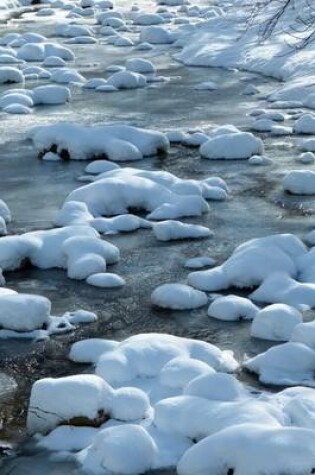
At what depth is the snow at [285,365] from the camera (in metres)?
5.70

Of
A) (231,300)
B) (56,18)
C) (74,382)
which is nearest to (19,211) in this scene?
(231,300)

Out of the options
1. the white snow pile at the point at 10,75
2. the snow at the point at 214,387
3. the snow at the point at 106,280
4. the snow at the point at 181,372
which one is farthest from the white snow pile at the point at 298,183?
the white snow pile at the point at 10,75

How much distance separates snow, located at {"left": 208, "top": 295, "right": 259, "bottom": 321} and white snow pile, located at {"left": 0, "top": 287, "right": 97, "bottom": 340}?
2.83 feet

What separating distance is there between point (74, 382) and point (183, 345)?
3.05 feet

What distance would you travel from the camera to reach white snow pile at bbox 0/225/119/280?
7500 mm

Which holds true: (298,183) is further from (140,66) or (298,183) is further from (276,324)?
(140,66)

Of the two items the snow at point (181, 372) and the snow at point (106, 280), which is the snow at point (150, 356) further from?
the snow at point (106, 280)

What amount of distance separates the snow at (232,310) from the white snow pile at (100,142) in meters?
4.34

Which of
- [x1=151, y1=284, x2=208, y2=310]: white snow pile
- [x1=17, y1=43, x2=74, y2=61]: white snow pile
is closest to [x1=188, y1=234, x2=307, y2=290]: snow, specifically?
[x1=151, y1=284, x2=208, y2=310]: white snow pile

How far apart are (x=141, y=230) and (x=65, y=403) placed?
3.57 meters

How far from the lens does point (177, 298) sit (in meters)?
6.86

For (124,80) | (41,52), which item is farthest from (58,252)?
(41,52)

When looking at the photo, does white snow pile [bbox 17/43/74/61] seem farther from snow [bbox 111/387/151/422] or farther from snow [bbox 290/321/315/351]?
snow [bbox 111/387/151/422]

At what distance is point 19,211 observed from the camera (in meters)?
9.12
